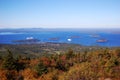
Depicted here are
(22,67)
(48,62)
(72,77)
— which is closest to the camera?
(72,77)

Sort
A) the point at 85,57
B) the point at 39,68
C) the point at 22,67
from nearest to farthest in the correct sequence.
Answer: the point at 39,68 → the point at 22,67 → the point at 85,57

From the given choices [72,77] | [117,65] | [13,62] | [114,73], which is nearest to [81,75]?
[72,77]

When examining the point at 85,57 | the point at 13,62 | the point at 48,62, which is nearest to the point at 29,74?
the point at 13,62

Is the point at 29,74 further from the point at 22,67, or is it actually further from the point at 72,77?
the point at 72,77

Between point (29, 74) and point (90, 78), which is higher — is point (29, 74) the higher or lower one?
the lower one

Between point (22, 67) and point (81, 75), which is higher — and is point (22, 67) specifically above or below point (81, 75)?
below

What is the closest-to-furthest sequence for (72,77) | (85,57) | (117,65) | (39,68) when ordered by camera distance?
(72,77) < (39,68) < (117,65) < (85,57)

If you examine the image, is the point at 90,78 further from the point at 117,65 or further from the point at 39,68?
the point at 117,65

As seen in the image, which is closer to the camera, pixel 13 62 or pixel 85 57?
pixel 13 62

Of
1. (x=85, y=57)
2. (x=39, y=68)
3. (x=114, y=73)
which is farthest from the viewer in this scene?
(x=85, y=57)
